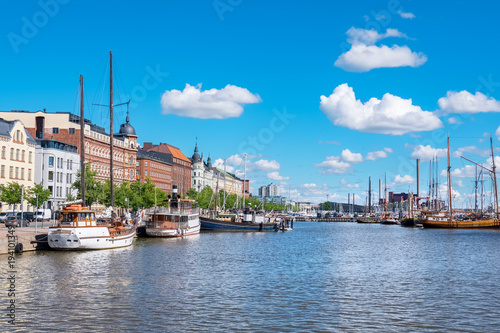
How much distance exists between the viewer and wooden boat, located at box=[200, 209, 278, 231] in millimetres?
116312

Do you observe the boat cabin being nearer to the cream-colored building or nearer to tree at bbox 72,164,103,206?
the cream-colored building

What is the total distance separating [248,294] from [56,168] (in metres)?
93.5

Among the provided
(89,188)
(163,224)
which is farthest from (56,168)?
(163,224)

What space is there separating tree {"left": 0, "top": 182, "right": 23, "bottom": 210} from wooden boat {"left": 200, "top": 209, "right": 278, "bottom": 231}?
Result: 1274 inches

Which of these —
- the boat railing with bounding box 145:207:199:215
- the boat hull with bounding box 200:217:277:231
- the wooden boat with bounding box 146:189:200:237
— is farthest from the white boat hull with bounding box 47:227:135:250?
the boat hull with bounding box 200:217:277:231

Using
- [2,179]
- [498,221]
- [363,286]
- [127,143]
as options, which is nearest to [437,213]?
[498,221]

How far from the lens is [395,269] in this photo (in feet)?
169

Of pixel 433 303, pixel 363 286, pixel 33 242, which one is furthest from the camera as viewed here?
pixel 33 242

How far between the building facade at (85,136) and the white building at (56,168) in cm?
588

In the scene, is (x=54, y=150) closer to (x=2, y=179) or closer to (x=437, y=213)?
(x=2, y=179)

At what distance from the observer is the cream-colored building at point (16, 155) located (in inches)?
4011

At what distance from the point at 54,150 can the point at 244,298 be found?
310 feet

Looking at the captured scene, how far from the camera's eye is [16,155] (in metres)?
106

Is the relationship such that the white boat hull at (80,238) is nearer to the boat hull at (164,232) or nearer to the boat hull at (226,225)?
the boat hull at (164,232)
